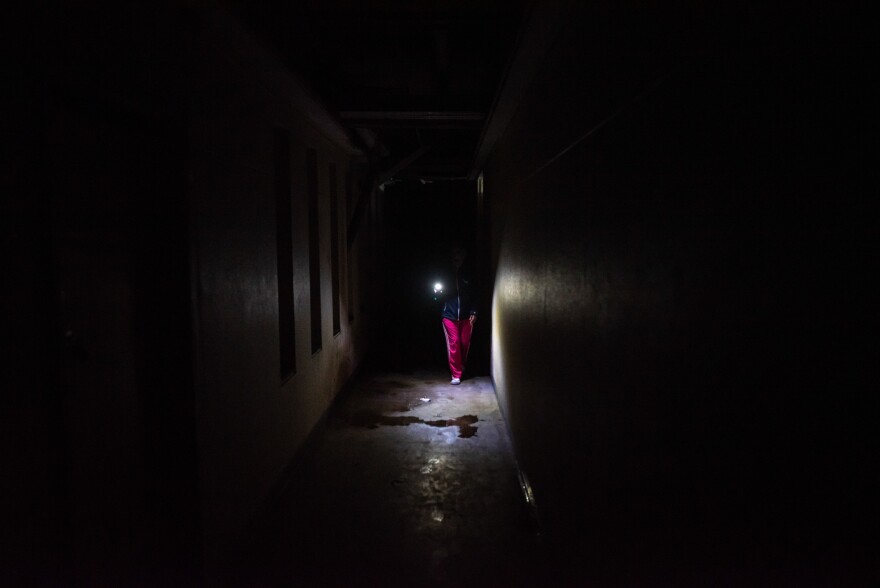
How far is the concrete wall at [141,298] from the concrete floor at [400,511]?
1.04ft

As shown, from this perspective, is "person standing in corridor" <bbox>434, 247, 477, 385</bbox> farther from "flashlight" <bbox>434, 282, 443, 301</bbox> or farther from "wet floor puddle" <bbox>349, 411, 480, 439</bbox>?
"flashlight" <bbox>434, 282, 443, 301</bbox>

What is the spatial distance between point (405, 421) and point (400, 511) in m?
2.12

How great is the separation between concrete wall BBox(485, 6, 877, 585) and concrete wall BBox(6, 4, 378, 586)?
5.96 ft

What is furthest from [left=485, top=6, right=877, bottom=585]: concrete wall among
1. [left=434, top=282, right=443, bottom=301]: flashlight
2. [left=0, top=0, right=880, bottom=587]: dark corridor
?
[left=434, top=282, right=443, bottom=301]: flashlight

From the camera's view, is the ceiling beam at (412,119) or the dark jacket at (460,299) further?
the dark jacket at (460,299)

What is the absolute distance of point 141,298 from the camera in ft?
8.51

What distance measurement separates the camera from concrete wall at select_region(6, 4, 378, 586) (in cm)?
178

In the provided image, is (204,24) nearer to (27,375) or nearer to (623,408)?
(27,375)

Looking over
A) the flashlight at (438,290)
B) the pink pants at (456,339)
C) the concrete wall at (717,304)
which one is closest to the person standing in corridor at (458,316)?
the pink pants at (456,339)

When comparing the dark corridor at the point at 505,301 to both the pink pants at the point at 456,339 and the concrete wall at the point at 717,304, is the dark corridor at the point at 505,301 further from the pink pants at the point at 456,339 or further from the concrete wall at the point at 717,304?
the pink pants at the point at 456,339

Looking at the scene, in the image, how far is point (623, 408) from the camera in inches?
69.6

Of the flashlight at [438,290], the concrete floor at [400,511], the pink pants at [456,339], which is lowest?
the concrete floor at [400,511]

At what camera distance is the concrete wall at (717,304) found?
0.81 m

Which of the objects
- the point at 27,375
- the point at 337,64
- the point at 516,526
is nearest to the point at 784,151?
the point at 27,375
